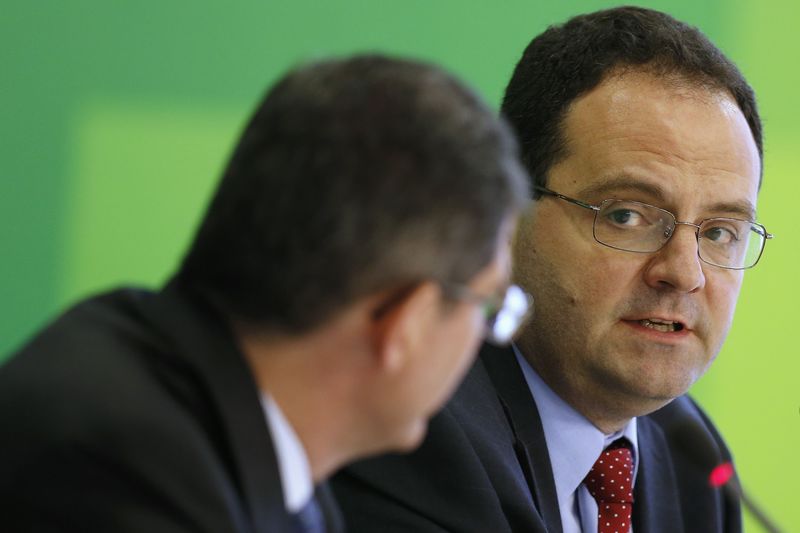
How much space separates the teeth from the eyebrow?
0.16 metres

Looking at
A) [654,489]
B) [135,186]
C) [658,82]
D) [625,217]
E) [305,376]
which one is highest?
[658,82]

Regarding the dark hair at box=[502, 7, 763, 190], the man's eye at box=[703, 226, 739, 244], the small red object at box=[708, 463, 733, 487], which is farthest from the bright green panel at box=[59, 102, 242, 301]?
the small red object at box=[708, 463, 733, 487]

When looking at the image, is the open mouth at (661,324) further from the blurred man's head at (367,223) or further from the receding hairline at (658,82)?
the blurred man's head at (367,223)

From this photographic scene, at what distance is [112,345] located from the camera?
85cm

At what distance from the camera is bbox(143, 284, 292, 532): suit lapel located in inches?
33.0

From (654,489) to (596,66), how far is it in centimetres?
59

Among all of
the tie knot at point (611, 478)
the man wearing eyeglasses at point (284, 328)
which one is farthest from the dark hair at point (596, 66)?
the man wearing eyeglasses at point (284, 328)

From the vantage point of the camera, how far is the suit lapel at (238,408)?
2.75 feet

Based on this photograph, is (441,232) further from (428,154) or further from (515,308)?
(515,308)

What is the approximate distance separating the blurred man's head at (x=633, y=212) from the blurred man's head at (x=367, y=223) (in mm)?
623

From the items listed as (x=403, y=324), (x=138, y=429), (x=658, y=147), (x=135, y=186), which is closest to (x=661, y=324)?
(x=658, y=147)

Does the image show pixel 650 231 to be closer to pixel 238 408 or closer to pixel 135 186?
pixel 238 408

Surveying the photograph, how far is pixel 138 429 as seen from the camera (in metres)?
0.79

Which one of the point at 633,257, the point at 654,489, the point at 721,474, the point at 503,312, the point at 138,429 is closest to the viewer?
the point at 138,429
